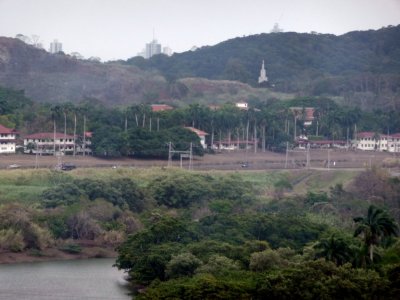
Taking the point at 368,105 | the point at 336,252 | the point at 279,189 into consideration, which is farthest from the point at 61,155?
the point at 368,105

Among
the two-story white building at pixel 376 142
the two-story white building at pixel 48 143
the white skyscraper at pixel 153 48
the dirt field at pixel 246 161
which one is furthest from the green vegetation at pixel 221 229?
the white skyscraper at pixel 153 48

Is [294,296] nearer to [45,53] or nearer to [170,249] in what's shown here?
[170,249]

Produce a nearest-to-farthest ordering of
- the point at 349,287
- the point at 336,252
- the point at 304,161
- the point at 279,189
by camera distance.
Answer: the point at 349,287 → the point at 336,252 → the point at 279,189 → the point at 304,161

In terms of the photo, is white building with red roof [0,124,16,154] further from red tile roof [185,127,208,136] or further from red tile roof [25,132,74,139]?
red tile roof [185,127,208,136]

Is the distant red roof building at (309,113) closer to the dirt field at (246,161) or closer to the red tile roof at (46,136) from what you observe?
the dirt field at (246,161)

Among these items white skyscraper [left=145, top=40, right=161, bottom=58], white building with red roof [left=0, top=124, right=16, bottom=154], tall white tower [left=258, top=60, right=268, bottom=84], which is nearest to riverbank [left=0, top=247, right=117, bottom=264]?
white building with red roof [left=0, top=124, right=16, bottom=154]

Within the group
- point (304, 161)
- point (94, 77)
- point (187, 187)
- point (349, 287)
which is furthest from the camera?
point (94, 77)

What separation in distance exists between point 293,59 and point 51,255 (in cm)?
6589

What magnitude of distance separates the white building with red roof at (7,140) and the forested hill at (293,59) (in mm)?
36034

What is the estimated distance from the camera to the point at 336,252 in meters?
23.3

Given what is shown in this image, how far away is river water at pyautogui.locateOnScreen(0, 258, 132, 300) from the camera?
82.2ft

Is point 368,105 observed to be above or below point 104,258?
above

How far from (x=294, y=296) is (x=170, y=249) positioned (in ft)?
18.9

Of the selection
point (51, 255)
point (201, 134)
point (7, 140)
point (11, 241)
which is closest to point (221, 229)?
point (51, 255)
